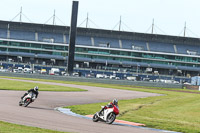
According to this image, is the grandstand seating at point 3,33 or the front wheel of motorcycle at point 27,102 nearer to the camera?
the front wheel of motorcycle at point 27,102

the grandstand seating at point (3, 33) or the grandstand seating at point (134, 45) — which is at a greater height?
the grandstand seating at point (3, 33)

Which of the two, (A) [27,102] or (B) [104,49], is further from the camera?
(B) [104,49]

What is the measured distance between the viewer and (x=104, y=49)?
135 m

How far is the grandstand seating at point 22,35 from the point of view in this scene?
440 ft

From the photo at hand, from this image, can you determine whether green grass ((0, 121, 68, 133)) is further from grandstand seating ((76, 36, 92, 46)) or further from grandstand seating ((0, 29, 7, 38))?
grandstand seating ((0, 29, 7, 38))

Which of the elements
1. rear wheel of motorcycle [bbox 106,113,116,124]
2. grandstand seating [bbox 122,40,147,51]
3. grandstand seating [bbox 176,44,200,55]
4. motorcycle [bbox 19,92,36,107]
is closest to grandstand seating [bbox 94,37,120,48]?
grandstand seating [bbox 122,40,147,51]

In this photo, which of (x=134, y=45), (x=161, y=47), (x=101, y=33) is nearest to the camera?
(x=134, y=45)

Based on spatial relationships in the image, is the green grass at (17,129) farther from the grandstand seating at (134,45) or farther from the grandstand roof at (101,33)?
the grandstand seating at (134,45)

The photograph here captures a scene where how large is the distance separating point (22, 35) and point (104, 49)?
27.8m

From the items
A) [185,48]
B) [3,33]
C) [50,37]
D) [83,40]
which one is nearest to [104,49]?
[83,40]

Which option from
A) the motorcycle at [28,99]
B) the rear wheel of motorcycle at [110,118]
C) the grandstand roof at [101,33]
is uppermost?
the grandstand roof at [101,33]

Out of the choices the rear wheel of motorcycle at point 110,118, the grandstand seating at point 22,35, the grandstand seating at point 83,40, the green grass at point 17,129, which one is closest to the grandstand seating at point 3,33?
the grandstand seating at point 22,35

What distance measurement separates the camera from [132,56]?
136750 mm

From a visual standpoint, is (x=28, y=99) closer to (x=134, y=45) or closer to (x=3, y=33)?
(x=3, y=33)
